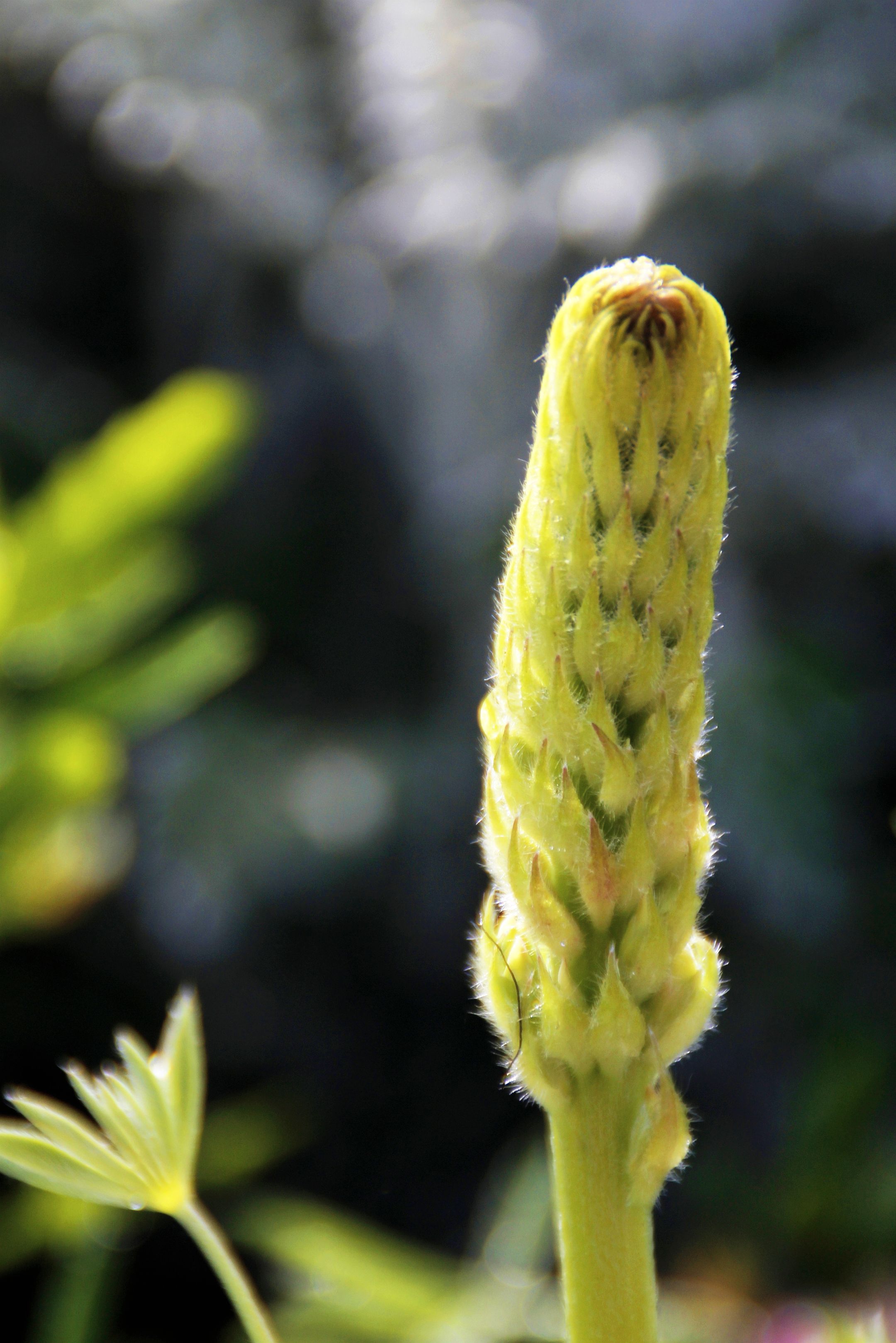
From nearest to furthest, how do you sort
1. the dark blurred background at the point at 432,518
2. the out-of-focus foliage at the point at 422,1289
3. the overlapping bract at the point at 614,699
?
the overlapping bract at the point at 614,699 < the out-of-focus foliage at the point at 422,1289 < the dark blurred background at the point at 432,518

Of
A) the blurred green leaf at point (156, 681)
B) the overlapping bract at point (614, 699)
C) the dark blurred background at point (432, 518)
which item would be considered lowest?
the overlapping bract at point (614, 699)

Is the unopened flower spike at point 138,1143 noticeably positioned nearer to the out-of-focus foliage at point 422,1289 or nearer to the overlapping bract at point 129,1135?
the overlapping bract at point 129,1135

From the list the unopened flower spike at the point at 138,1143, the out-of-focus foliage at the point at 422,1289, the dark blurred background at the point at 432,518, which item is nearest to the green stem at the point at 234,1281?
the unopened flower spike at the point at 138,1143

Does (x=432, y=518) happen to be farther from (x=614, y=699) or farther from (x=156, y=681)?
(x=614, y=699)

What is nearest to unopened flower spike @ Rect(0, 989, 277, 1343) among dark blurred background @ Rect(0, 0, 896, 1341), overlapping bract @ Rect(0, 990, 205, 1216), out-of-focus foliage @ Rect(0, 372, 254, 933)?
overlapping bract @ Rect(0, 990, 205, 1216)

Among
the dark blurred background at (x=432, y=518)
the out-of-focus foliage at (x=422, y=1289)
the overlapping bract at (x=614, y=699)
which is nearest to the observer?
the overlapping bract at (x=614, y=699)

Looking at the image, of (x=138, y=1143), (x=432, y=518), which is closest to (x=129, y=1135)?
(x=138, y=1143)

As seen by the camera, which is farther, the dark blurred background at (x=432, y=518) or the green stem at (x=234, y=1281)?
the dark blurred background at (x=432, y=518)

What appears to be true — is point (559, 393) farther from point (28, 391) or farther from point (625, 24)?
point (28, 391)
